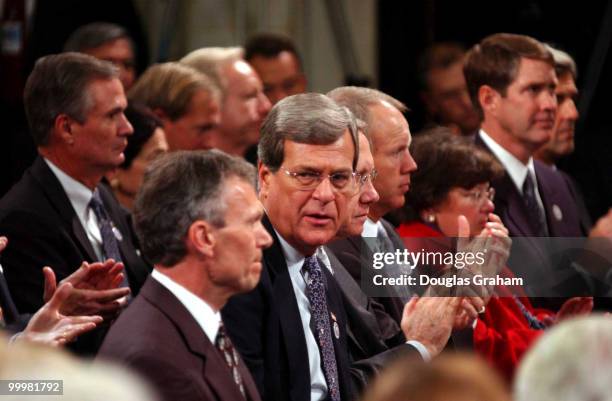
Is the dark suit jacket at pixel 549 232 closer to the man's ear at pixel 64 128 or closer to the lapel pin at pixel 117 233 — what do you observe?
the lapel pin at pixel 117 233

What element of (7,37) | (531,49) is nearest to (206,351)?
(531,49)

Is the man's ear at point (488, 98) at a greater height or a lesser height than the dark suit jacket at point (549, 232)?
greater

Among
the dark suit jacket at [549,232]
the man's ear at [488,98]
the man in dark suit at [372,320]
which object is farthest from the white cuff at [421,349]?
the man's ear at [488,98]

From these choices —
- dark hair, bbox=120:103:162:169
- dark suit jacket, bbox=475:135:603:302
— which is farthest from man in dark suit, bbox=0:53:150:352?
dark suit jacket, bbox=475:135:603:302

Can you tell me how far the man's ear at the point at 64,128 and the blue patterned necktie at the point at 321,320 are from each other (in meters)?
1.25

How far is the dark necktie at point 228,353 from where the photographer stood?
3.27 meters

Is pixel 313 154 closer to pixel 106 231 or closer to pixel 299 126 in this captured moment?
pixel 299 126

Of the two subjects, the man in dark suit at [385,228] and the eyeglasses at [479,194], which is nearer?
the man in dark suit at [385,228]

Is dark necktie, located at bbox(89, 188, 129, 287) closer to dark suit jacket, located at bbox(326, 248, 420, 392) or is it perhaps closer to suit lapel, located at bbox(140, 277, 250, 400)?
dark suit jacket, located at bbox(326, 248, 420, 392)

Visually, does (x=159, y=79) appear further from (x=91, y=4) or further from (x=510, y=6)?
(x=510, y=6)

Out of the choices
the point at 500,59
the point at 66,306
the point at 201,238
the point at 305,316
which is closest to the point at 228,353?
the point at 201,238

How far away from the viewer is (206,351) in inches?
126

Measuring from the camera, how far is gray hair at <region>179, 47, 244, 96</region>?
6629mm

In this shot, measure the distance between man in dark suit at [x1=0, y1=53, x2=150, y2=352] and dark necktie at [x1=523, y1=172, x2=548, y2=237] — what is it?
1.58 metres
